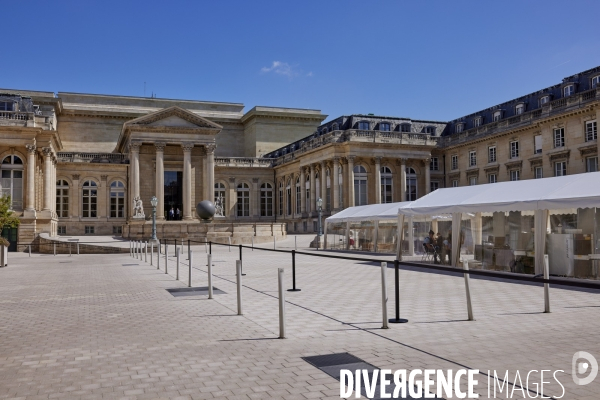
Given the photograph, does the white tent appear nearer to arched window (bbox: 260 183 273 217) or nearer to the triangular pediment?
the triangular pediment

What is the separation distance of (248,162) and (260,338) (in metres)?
64.8

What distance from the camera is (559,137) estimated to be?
47.7 m

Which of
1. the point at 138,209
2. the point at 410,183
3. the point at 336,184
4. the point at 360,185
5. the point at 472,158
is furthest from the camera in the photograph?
the point at 410,183

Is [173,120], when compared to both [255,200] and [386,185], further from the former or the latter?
[386,185]

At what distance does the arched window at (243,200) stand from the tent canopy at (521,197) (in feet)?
160

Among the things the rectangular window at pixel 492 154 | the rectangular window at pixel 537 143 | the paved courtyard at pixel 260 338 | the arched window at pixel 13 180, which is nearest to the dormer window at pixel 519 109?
the rectangular window at pixel 492 154

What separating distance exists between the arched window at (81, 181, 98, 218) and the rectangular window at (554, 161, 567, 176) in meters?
47.3

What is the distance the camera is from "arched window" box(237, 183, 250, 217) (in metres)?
Result: 72.5

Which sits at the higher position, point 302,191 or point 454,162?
point 454,162

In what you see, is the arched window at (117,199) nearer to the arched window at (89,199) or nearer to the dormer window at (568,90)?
the arched window at (89,199)

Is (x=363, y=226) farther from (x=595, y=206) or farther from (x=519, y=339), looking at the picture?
(x=519, y=339)

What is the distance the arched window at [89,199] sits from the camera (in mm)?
63156

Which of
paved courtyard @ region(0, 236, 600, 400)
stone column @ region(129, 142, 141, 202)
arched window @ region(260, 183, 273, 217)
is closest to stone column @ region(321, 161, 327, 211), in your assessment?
arched window @ region(260, 183, 273, 217)

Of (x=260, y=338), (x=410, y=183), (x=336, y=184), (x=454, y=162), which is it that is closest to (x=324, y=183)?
(x=336, y=184)
